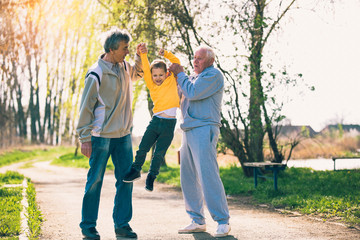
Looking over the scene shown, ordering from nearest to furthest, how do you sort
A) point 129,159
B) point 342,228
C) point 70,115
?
point 129,159 → point 342,228 → point 70,115

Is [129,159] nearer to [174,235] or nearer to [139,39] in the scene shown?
[174,235]

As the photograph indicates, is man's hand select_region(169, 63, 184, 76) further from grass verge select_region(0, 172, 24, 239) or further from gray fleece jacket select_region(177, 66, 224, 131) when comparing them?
grass verge select_region(0, 172, 24, 239)

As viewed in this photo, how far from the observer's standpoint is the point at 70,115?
3969 centimetres

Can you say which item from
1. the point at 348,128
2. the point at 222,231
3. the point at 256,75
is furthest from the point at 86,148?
the point at 348,128

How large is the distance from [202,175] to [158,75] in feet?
4.42

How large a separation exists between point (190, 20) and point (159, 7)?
1017 millimetres

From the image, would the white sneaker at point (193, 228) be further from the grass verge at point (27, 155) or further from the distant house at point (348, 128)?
the grass verge at point (27, 155)

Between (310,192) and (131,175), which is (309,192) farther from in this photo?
(131,175)

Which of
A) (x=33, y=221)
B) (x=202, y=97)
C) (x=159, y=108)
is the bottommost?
(x=33, y=221)

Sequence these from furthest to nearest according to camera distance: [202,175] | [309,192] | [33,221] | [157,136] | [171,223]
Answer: [309,192] < [171,223] < [33,221] < [157,136] < [202,175]

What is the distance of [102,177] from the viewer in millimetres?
5430

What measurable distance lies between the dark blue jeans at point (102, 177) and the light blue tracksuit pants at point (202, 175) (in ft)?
2.60

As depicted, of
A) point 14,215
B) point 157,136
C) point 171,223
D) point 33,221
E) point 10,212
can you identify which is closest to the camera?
point 157,136

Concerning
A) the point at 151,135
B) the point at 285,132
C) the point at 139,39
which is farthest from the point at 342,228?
the point at 139,39
